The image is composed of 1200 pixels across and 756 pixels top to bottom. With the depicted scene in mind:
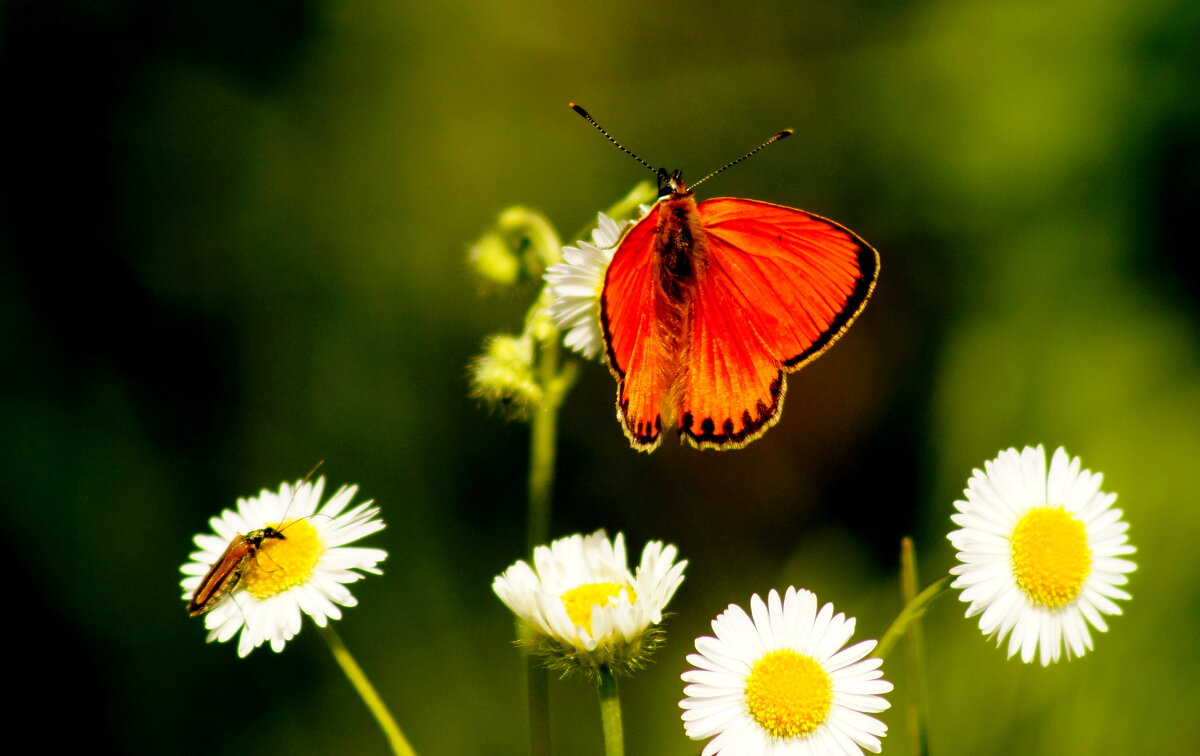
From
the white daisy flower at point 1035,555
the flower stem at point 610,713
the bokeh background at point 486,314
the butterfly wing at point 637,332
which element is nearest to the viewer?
the flower stem at point 610,713

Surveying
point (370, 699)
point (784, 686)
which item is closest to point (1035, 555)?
point (784, 686)

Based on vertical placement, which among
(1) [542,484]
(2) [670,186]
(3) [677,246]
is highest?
(2) [670,186]

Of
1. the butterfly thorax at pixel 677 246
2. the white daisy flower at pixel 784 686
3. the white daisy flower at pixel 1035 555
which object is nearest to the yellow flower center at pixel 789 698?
the white daisy flower at pixel 784 686

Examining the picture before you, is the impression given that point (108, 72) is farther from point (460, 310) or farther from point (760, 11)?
point (760, 11)

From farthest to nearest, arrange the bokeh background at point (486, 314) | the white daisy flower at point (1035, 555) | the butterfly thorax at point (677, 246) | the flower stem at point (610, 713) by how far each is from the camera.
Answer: the bokeh background at point (486, 314)
the butterfly thorax at point (677, 246)
the white daisy flower at point (1035, 555)
the flower stem at point (610, 713)

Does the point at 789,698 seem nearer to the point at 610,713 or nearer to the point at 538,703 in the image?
the point at 610,713

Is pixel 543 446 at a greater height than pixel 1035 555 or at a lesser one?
greater

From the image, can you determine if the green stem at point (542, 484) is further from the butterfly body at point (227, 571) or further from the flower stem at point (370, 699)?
the butterfly body at point (227, 571)
